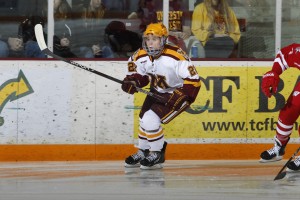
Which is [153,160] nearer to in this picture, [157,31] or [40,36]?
[157,31]

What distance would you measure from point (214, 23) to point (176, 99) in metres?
1.54

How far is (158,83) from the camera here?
919 centimetres

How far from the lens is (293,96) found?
8891 millimetres

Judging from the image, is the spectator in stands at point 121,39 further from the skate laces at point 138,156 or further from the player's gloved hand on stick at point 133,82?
the skate laces at point 138,156

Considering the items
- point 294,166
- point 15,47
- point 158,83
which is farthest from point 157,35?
point 15,47

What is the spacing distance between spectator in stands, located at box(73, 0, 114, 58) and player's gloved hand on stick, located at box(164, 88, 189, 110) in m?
1.28

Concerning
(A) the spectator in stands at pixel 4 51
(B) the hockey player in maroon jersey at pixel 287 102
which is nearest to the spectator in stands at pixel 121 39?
(A) the spectator in stands at pixel 4 51

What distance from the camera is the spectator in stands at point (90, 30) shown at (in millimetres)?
10227

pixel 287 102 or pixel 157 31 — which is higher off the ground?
pixel 157 31

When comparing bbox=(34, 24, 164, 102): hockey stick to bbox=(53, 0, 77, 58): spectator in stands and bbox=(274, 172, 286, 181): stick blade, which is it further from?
bbox=(274, 172, 286, 181): stick blade

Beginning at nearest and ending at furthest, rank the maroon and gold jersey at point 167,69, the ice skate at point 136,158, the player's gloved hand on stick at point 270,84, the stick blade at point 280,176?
the stick blade at point 280,176
the player's gloved hand on stick at point 270,84
the maroon and gold jersey at point 167,69
the ice skate at point 136,158

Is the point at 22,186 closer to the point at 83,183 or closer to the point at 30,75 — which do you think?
the point at 83,183

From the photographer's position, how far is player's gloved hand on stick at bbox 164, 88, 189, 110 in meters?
9.01

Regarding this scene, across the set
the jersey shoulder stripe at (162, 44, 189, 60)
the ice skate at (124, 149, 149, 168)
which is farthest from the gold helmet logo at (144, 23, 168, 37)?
the ice skate at (124, 149, 149, 168)
